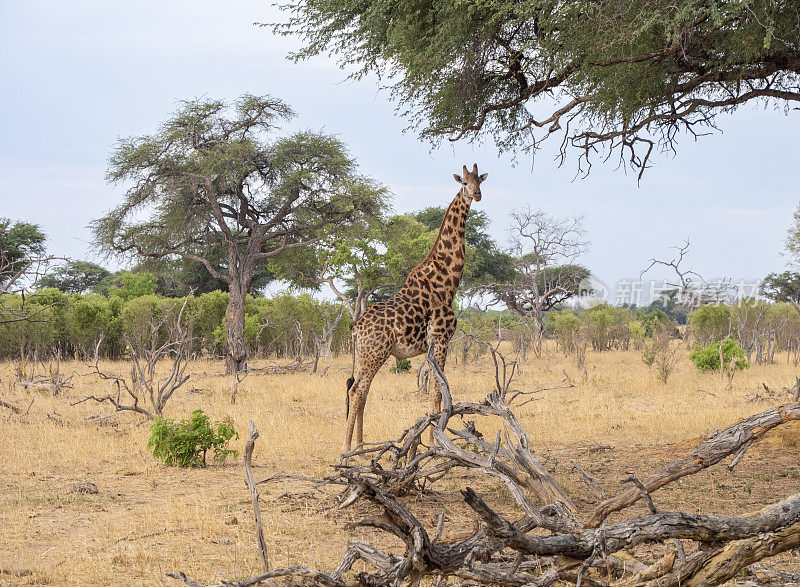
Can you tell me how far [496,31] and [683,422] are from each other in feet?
23.4

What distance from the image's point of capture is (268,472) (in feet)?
28.0

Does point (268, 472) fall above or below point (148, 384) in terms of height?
below

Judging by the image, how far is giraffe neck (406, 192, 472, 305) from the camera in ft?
29.6

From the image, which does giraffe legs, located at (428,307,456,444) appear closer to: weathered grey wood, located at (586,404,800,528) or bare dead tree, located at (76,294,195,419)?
weathered grey wood, located at (586,404,800,528)

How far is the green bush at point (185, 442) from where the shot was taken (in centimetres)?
908

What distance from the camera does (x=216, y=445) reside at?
9.35 metres

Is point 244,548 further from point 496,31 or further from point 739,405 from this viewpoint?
point 739,405

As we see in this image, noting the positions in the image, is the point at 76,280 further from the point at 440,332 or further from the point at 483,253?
the point at 440,332

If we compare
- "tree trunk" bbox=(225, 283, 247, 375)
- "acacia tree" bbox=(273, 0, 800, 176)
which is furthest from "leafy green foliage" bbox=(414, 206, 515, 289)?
"acacia tree" bbox=(273, 0, 800, 176)

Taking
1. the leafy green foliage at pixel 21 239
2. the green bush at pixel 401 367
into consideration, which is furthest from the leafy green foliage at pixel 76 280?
the green bush at pixel 401 367

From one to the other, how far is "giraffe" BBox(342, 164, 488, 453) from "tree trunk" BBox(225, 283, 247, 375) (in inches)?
616

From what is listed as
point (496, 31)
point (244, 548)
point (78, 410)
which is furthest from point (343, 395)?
point (244, 548)

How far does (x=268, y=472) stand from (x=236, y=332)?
16.5 metres

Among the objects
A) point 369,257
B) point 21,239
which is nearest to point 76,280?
point 21,239
